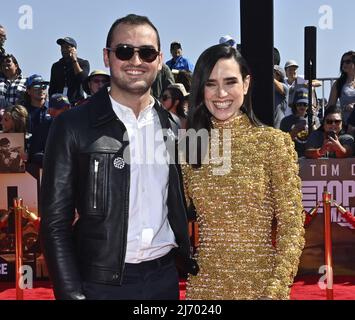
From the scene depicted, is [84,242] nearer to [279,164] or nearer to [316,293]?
[279,164]

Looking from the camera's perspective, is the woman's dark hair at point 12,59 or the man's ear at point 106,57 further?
the woman's dark hair at point 12,59

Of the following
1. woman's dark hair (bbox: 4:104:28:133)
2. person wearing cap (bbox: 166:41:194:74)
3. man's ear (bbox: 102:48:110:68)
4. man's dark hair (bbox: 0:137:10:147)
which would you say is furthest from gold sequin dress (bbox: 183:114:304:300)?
person wearing cap (bbox: 166:41:194:74)

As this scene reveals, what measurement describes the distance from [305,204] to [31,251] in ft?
9.46

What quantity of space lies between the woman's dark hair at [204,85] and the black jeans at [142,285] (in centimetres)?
48

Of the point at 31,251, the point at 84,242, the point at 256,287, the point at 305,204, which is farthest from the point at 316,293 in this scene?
the point at 84,242

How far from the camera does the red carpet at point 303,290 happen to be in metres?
7.19

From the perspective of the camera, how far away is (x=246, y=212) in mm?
3248

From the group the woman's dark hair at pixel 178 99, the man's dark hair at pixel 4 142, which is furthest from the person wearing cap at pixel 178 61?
the man's dark hair at pixel 4 142

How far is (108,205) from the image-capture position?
3043 millimetres

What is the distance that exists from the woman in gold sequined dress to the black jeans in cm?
19

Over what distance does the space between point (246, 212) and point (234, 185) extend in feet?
0.41

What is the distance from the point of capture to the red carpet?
7.19 m

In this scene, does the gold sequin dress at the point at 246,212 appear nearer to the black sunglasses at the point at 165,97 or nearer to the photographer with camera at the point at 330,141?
the photographer with camera at the point at 330,141

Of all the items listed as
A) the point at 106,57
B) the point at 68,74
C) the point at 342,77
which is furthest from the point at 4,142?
the point at 106,57
